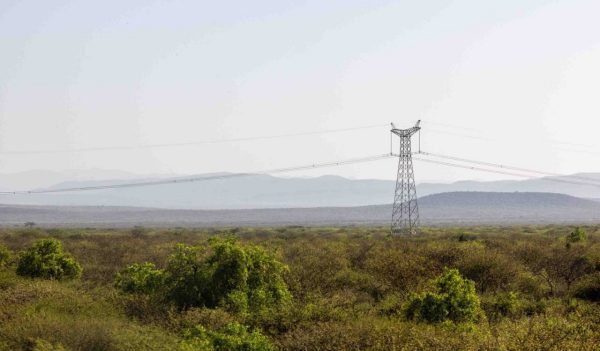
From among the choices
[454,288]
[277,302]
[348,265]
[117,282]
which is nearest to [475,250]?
[348,265]

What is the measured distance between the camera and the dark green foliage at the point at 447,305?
26531 millimetres

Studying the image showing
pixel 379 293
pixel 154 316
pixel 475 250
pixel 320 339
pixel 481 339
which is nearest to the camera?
pixel 481 339

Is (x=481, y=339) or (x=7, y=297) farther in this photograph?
(x=7, y=297)

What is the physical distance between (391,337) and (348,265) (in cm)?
2629

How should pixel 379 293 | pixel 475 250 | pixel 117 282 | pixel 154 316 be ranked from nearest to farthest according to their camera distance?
pixel 154 316
pixel 117 282
pixel 379 293
pixel 475 250

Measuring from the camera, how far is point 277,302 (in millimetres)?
28031

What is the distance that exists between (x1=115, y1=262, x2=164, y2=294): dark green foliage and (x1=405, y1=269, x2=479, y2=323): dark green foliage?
10694 millimetres

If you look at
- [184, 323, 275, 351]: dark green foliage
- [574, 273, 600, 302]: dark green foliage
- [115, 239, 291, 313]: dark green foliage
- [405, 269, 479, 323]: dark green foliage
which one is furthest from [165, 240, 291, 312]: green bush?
[574, 273, 600, 302]: dark green foliage

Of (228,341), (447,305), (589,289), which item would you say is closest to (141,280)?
(228,341)

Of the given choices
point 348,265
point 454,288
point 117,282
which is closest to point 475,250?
point 348,265

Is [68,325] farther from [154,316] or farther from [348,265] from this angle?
[348,265]

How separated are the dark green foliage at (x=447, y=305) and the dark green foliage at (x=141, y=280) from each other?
10694 mm

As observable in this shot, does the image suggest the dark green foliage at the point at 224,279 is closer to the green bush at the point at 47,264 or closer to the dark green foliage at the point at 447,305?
the dark green foliage at the point at 447,305

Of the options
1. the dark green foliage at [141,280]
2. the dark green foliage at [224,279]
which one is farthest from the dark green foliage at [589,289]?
the dark green foliage at [141,280]
